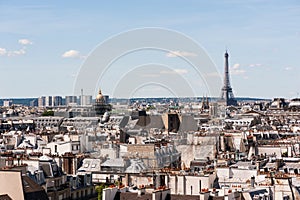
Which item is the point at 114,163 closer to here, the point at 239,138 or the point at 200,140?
the point at 200,140

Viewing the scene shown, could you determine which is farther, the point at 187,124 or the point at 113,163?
the point at 187,124

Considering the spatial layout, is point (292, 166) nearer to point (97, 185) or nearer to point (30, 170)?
point (97, 185)

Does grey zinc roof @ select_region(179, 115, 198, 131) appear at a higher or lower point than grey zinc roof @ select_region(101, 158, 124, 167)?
higher

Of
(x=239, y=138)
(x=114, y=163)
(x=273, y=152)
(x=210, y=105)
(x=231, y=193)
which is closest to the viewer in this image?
(x=231, y=193)

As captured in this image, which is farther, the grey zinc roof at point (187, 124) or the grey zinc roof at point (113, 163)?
the grey zinc roof at point (187, 124)

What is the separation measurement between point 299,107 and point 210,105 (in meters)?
36.3

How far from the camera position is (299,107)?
17388cm

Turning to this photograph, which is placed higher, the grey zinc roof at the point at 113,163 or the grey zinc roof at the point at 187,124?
the grey zinc roof at the point at 187,124

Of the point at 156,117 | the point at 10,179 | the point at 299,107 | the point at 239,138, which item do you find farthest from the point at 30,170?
the point at 299,107

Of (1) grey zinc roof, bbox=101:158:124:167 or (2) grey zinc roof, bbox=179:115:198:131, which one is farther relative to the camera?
(2) grey zinc roof, bbox=179:115:198:131

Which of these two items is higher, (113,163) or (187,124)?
(187,124)

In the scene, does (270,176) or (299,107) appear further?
(299,107)

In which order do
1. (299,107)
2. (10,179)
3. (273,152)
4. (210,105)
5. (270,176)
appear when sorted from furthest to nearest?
(299,107) → (210,105) → (273,152) → (270,176) → (10,179)

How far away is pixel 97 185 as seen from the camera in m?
38.5
